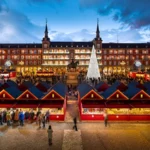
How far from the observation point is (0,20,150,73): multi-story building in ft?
385

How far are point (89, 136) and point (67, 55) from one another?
101 m

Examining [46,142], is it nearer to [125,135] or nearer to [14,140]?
[14,140]

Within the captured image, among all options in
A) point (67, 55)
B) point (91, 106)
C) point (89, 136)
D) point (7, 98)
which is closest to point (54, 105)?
point (91, 106)

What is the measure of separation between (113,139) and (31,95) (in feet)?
40.4

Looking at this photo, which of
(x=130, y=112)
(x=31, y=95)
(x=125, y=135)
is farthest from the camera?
(x=31, y=95)

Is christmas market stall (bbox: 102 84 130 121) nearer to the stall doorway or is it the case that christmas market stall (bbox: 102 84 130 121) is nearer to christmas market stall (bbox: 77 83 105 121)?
christmas market stall (bbox: 77 83 105 121)

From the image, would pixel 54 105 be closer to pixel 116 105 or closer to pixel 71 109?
pixel 71 109

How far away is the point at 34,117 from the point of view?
2275cm

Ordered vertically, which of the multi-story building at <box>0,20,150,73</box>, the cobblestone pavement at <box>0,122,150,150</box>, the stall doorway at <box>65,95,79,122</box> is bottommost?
the cobblestone pavement at <box>0,122,150,150</box>

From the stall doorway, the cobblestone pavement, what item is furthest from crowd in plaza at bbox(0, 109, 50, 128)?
the stall doorway

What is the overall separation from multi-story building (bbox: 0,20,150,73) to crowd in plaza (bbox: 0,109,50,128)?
94.9 metres

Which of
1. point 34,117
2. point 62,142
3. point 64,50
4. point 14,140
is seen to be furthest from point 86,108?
point 64,50

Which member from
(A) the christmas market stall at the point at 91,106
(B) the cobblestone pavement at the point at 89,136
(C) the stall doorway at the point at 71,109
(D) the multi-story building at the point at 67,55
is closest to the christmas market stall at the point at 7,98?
(B) the cobblestone pavement at the point at 89,136

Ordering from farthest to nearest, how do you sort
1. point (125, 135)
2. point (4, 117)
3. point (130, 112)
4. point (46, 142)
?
point (130, 112)
point (4, 117)
point (125, 135)
point (46, 142)
